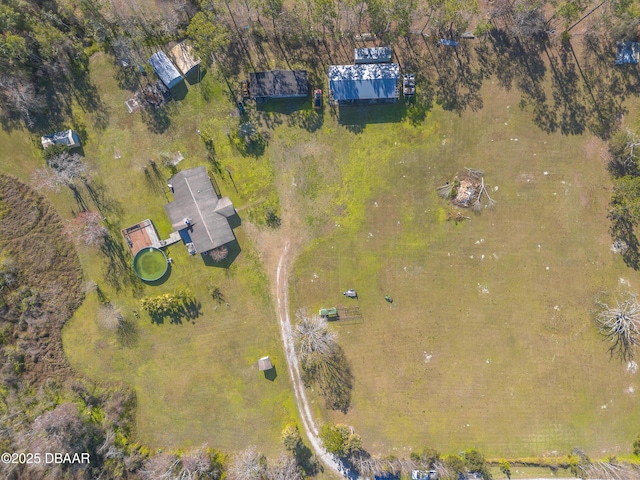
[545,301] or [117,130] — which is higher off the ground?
[117,130]

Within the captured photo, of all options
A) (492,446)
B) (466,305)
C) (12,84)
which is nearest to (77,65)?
(12,84)

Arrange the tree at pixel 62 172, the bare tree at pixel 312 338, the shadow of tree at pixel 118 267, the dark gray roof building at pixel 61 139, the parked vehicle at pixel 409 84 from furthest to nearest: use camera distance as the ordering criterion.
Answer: the shadow of tree at pixel 118 267 → the tree at pixel 62 172 → the dark gray roof building at pixel 61 139 → the parked vehicle at pixel 409 84 → the bare tree at pixel 312 338

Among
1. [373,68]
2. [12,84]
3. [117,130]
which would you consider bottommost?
[373,68]

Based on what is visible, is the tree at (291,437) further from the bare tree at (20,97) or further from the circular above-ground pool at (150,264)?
the bare tree at (20,97)

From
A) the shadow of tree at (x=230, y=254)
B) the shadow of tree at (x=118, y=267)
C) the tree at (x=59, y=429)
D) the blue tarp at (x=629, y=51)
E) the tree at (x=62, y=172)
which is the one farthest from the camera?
the shadow of tree at (x=118, y=267)

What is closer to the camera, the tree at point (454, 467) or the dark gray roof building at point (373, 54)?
the tree at point (454, 467)

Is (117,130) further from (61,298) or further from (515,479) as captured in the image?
(515,479)

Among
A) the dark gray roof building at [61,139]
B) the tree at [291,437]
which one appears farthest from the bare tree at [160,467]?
the dark gray roof building at [61,139]

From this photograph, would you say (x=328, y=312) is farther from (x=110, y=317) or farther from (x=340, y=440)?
(x=110, y=317)
